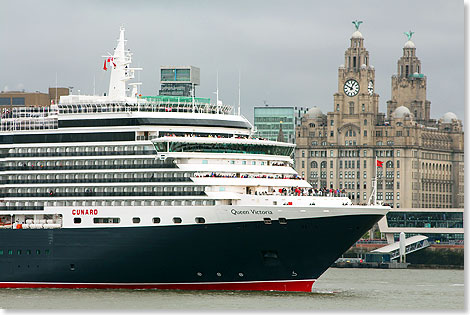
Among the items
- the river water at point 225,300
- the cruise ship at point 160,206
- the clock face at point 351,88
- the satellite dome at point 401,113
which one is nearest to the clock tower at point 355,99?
the clock face at point 351,88

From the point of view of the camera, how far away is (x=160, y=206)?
7481cm

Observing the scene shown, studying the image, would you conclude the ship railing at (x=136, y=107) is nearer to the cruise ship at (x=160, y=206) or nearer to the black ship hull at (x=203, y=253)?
the cruise ship at (x=160, y=206)

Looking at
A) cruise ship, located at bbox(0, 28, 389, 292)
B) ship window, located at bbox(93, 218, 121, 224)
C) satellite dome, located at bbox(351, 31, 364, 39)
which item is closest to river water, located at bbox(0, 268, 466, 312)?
cruise ship, located at bbox(0, 28, 389, 292)

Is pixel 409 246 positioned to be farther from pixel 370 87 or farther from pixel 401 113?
pixel 370 87

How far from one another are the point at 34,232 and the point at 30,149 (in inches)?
220

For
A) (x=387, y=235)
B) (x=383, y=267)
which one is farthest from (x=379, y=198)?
(x=383, y=267)

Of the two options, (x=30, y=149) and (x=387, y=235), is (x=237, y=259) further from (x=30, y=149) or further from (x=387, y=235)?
(x=387, y=235)

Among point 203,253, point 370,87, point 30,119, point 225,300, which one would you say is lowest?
point 225,300

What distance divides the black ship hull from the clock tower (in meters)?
120

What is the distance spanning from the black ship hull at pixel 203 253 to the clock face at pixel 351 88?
397ft

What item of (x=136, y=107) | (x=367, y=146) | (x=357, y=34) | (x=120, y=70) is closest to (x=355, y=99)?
(x=367, y=146)

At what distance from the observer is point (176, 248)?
7412 cm

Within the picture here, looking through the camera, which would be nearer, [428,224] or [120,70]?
[120,70]

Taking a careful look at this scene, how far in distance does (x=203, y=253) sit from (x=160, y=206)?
368 cm
